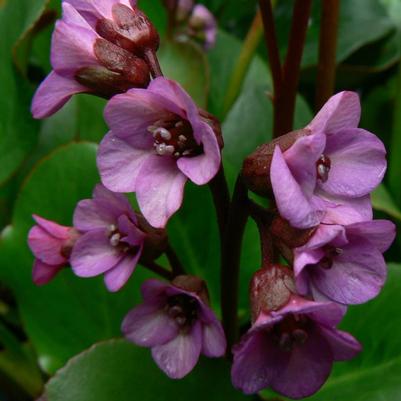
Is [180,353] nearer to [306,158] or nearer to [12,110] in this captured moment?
[306,158]

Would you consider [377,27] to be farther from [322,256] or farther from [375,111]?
[322,256]

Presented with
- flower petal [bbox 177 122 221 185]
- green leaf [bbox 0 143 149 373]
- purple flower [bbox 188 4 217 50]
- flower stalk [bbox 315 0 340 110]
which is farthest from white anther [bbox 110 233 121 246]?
purple flower [bbox 188 4 217 50]

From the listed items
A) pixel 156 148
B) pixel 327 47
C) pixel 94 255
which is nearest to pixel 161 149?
pixel 156 148

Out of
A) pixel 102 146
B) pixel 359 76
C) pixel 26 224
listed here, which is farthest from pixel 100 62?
pixel 359 76

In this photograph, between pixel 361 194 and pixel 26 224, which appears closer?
pixel 361 194

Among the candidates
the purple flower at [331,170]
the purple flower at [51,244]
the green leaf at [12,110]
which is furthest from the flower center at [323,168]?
the green leaf at [12,110]
